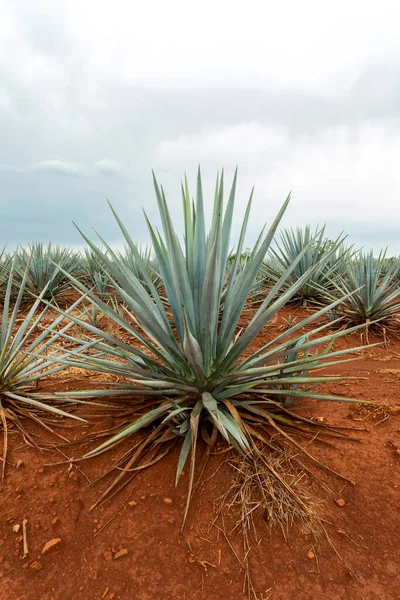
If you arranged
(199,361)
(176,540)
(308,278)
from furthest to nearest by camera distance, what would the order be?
(308,278)
(199,361)
(176,540)

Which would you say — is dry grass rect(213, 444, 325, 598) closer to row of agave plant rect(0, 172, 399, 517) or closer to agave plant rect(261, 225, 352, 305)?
row of agave plant rect(0, 172, 399, 517)

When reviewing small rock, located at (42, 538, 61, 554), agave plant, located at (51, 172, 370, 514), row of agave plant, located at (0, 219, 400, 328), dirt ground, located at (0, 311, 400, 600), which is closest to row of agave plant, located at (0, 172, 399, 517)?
agave plant, located at (51, 172, 370, 514)

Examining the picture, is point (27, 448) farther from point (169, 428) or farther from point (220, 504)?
point (220, 504)

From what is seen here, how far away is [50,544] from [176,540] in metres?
0.55

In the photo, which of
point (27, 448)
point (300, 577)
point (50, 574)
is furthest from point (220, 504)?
point (27, 448)

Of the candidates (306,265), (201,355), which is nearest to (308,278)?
(306,265)

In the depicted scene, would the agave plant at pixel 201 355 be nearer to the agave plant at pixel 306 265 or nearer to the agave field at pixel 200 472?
the agave field at pixel 200 472

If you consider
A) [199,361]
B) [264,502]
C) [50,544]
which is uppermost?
[199,361]

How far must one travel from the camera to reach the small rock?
1.54 meters

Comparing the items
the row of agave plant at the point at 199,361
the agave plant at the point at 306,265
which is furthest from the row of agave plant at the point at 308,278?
the row of agave plant at the point at 199,361

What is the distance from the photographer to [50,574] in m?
1.47

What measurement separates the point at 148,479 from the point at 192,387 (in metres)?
0.50

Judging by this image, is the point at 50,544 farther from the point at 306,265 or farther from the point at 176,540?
the point at 306,265

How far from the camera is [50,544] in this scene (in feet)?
5.10
